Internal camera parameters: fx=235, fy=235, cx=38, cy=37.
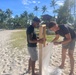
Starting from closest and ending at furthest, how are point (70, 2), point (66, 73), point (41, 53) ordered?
point (41, 53), point (66, 73), point (70, 2)

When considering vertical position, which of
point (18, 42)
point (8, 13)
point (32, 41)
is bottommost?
point (18, 42)

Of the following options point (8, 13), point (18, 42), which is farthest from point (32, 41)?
point (8, 13)

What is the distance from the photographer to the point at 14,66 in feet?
25.9

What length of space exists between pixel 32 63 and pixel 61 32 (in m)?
1.15

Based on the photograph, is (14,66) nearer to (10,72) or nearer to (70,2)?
(10,72)

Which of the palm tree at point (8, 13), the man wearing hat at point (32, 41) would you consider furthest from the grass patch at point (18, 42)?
the palm tree at point (8, 13)

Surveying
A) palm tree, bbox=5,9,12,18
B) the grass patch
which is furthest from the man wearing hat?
palm tree, bbox=5,9,12,18

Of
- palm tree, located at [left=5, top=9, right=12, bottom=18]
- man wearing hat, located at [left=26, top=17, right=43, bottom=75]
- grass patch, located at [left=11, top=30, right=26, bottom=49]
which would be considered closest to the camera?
man wearing hat, located at [left=26, top=17, right=43, bottom=75]

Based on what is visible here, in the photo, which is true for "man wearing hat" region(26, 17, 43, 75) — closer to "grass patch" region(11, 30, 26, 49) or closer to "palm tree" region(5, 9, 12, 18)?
"grass patch" region(11, 30, 26, 49)

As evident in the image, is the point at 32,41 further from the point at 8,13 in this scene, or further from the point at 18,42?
the point at 8,13

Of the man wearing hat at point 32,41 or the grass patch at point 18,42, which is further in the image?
the grass patch at point 18,42

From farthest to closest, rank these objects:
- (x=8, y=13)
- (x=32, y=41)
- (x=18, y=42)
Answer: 1. (x=8, y=13)
2. (x=18, y=42)
3. (x=32, y=41)

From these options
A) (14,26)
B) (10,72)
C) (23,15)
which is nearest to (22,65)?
(10,72)

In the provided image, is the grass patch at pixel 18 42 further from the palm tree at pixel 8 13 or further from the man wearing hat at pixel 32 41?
the palm tree at pixel 8 13
